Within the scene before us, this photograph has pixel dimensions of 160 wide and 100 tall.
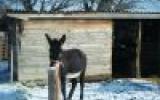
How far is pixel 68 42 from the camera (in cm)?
2005

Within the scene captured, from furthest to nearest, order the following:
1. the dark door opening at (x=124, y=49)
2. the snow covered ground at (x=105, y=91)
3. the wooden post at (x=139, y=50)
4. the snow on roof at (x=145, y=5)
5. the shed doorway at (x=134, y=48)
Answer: the snow on roof at (x=145, y=5), the dark door opening at (x=124, y=49), the shed doorway at (x=134, y=48), the wooden post at (x=139, y=50), the snow covered ground at (x=105, y=91)

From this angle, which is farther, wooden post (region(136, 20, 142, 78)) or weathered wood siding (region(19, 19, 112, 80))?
wooden post (region(136, 20, 142, 78))

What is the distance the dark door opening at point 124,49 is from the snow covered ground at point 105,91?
2855 mm

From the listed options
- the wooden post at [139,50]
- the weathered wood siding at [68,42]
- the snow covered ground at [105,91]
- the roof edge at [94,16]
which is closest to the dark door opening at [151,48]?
the wooden post at [139,50]

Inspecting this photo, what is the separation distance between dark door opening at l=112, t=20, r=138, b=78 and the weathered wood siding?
6.04 ft

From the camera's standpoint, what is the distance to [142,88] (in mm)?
17266

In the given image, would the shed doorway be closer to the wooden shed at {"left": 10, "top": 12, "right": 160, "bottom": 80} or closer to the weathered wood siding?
the wooden shed at {"left": 10, "top": 12, "right": 160, "bottom": 80}

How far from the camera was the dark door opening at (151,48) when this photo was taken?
2197cm

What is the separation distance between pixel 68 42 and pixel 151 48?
13.4 feet

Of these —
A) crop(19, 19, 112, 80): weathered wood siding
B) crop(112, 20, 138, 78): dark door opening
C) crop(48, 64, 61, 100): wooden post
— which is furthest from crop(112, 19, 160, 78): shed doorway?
crop(48, 64, 61, 100): wooden post

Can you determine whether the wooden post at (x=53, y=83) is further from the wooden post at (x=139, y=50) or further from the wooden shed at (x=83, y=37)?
the wooden post at (x=139, y=50)

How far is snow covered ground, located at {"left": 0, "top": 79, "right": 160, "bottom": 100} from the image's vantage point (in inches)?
585

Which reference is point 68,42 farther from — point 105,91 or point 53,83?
point 53,83

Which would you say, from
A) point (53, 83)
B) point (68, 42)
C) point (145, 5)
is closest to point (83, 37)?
point (68, 42)
